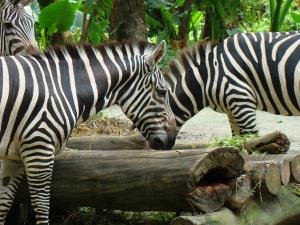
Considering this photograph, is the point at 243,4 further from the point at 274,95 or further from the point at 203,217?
the point at 203,217

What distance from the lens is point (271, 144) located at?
6.13m

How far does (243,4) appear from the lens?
22.3 meters

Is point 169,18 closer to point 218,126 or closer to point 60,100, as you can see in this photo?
point 218,126

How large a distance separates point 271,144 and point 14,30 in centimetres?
351

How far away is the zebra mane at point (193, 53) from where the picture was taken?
8.16 m

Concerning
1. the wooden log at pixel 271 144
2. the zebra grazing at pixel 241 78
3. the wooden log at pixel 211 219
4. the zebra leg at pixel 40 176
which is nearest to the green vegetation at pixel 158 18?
the zebra grazing at pixel 241 78

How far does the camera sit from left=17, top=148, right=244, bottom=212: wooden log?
197 inches

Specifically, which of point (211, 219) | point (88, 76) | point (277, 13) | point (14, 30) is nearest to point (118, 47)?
point (88, 76)

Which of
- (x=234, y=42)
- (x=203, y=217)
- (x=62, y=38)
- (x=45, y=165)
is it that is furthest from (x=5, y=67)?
(x=62, y=38)

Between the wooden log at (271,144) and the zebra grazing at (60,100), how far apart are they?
800mm

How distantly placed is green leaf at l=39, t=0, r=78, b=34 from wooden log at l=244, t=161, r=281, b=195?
6568mm

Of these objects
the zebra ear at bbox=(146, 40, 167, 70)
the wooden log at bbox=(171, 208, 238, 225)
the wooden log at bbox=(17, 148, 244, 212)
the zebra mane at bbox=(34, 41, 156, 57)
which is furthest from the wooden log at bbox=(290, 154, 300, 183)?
the zebra mane at bbox=(34, 41, 156, 57)

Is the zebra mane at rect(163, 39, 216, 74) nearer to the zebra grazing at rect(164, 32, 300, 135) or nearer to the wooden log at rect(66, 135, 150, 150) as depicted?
the zebra grazing at rect(164, 32, 300, 135)

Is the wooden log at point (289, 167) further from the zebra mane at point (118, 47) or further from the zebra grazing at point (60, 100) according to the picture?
the zebra mane at point (118, 47)
